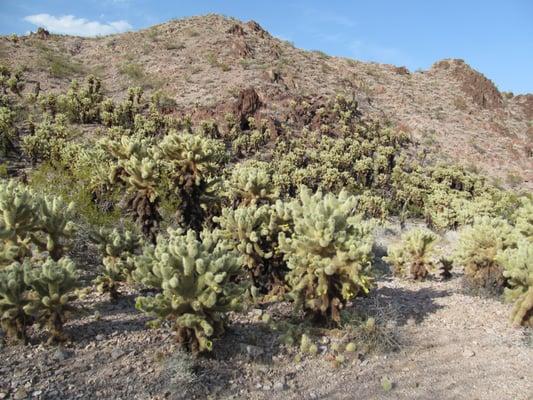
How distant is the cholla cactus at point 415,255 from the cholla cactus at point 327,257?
425 cm

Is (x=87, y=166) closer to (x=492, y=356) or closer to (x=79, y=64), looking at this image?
(x=492, y=356)

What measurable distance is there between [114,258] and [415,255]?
7.15 metres

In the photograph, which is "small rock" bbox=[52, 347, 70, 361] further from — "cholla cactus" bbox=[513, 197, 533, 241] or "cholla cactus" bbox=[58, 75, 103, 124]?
"cholla cactus" bbox=[58, 75, 103, 124]

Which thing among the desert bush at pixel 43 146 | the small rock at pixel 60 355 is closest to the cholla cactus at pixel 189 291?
the small rock at pixel 60 355

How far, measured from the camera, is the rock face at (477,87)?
44.5m

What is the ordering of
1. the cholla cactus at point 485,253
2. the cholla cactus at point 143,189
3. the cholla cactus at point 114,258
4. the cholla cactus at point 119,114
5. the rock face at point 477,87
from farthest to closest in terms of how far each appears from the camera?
the rock face at point 477,87
the cholla cactus at point 119,114
the cholla cactus at point 485,253
the cholla cactus at point 143,189
the cholla cactus at point 114,258

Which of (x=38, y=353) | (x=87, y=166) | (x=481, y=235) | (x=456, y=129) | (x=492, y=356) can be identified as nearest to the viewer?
(x=38, y=353)

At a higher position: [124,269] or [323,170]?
[323,170]

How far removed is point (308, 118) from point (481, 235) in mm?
23170

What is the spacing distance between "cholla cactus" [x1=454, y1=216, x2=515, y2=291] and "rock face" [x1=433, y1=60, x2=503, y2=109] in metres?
38.8

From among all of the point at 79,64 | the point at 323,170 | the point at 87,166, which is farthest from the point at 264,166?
the point at 79,64

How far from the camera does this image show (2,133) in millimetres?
20719

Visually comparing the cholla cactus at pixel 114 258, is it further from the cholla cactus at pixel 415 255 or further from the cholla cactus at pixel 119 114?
the cholla cactus at pixel 119 114

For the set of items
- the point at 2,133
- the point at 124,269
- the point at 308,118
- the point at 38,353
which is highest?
the point at 308,118
